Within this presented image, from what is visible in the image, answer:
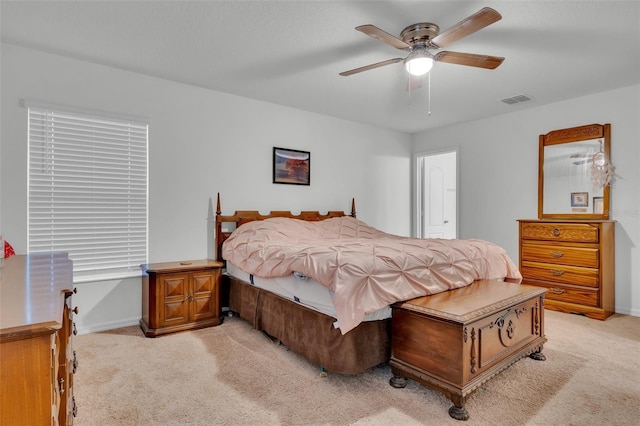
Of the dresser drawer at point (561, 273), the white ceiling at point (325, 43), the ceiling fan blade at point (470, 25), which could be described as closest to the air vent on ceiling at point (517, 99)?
the white ceiling at point (325, 43)

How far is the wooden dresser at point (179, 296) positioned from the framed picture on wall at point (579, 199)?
165 inches

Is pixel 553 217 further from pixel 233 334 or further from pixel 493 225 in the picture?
pixel 233 334

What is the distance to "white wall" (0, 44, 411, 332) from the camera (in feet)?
9.51

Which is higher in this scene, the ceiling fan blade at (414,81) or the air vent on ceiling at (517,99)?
the air vent on ceiling at (517,99)

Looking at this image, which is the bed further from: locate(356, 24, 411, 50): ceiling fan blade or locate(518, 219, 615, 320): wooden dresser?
locate(356, 24, 411, 50): ceiling fan blade

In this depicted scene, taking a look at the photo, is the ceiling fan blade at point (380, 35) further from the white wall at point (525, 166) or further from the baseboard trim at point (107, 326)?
the baseboard trim at point (107, 326)

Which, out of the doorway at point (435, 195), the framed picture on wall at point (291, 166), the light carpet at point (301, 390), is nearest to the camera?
the light carpet at point (301, 390)

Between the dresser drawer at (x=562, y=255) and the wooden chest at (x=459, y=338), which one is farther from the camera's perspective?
the dresser drawer at (x=562, y=255)

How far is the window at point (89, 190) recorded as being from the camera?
9.79 ft

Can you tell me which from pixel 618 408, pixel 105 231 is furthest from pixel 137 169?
pixel 618 408

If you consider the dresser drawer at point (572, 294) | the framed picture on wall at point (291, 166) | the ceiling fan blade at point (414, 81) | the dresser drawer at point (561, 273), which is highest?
the ceiling fan blade at point (414, 81)

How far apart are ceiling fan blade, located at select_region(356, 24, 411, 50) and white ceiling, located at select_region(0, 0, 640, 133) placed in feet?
0.64

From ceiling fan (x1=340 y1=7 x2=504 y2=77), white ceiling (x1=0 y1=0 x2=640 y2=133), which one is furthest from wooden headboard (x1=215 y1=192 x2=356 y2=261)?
ceiling fan (x1=340 y1=7 x2=504 y2=77)

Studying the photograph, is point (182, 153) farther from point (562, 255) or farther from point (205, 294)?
point (562, 255)
